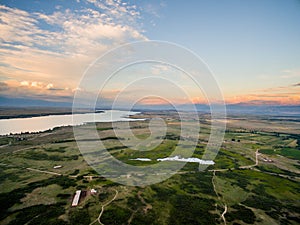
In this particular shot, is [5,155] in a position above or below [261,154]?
above

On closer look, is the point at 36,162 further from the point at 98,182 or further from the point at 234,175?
the point at 234,175

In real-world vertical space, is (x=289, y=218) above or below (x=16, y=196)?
below

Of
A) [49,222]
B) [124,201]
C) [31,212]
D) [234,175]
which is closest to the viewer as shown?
[49,222]

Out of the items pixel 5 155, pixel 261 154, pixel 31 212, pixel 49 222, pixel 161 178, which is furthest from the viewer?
pixel 261 154

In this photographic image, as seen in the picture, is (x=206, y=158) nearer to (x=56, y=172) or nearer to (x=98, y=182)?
(x=98, y=182)

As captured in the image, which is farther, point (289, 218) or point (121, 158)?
point (121, 158)

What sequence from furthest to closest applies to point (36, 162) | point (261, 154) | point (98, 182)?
1. point (261, 154)
2. point (36, 162)
3. point (98, 182)

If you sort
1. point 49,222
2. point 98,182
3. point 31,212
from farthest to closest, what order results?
point 98,182, point 31,212, point 49,222

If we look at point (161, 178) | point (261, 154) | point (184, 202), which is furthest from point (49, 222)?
point (261, 154)

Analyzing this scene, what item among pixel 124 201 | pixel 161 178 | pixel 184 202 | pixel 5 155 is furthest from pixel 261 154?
pixel 5 155
